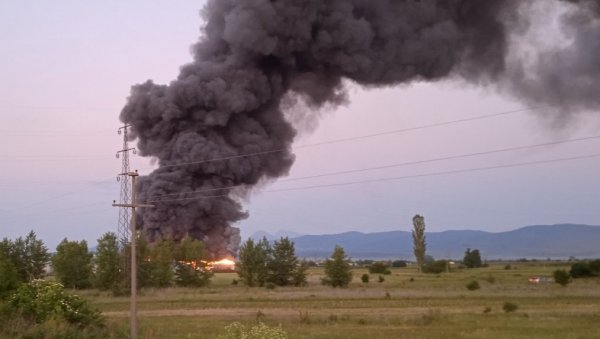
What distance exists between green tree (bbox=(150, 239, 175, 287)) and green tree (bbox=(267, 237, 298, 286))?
30.3 ft

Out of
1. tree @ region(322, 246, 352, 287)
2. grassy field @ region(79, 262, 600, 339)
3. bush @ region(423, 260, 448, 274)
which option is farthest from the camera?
bush @ region(423, 260, 448, 274)

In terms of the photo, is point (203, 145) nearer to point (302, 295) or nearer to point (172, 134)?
point (172, 134)

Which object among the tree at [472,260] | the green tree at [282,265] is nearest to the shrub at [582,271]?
the green tree at [282,265]

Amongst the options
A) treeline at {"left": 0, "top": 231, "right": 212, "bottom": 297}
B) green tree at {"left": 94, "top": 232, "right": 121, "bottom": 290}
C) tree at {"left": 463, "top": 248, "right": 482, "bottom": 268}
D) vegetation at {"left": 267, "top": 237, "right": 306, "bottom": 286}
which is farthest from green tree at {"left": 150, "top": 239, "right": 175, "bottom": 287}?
tree at {"left": 463, "top": 248, "right": 482, "bottom": 268}

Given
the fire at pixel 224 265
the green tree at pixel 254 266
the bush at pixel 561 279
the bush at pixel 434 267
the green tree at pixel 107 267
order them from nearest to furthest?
1. the green tree at pixel 107 267
2. the bush at pixel 561 279
3. the green tree at pixel 254 266
4. the fire at pixel 224 265
5. the bush at pixel 434 267

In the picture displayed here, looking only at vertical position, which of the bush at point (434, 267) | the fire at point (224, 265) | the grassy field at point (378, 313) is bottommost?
the grassy field at point (378, 313)

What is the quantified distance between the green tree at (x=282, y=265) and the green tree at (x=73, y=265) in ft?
52.2

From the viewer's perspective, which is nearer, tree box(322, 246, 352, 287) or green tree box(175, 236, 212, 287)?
green tree box(175, 236, 212, 287)

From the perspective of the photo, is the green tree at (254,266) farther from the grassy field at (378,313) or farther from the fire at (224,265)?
the grassy field at (378,313)

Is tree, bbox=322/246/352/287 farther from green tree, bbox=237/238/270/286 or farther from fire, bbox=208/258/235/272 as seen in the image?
fire, bbox=208/258/235/272

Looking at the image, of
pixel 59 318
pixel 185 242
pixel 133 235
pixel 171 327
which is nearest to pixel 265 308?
pixel 171 327

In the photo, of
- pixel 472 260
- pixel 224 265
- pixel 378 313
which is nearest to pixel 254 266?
pixel 224 265

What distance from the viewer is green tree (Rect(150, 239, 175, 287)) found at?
58281 mm

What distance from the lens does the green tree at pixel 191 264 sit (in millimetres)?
59688
